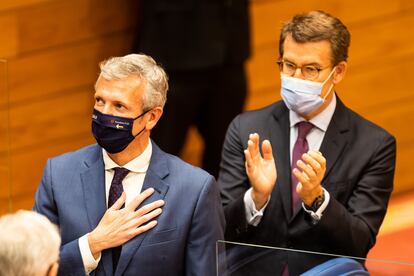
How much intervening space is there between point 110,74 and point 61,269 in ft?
1.87

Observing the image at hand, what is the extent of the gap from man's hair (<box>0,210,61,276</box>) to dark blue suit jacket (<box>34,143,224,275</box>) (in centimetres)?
52

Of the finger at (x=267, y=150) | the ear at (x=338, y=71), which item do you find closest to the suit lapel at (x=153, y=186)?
the finger at (x=267, y=150)

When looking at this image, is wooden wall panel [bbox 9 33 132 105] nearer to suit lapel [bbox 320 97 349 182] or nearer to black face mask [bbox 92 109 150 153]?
suit lapel [bbox 320 97 349 182]

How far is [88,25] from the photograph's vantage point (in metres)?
5.22

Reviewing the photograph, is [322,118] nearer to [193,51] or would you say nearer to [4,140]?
[4,140]

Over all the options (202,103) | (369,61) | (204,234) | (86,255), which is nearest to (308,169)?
(204,234)

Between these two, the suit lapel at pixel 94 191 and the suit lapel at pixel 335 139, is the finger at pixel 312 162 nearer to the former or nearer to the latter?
the suit lapel at pixel 335 139

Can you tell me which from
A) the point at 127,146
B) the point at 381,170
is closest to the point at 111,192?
the point at 127,146

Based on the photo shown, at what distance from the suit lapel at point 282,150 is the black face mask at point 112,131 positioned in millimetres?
622

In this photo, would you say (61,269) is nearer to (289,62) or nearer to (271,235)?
(271,235)

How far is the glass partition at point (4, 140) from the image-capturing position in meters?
3.92

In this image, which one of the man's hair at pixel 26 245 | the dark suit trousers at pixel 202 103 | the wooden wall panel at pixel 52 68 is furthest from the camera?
the dark suit trousers at pixel 202 103

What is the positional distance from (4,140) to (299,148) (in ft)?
3.22

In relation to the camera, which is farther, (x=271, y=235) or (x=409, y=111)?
(x=409, y=111)
